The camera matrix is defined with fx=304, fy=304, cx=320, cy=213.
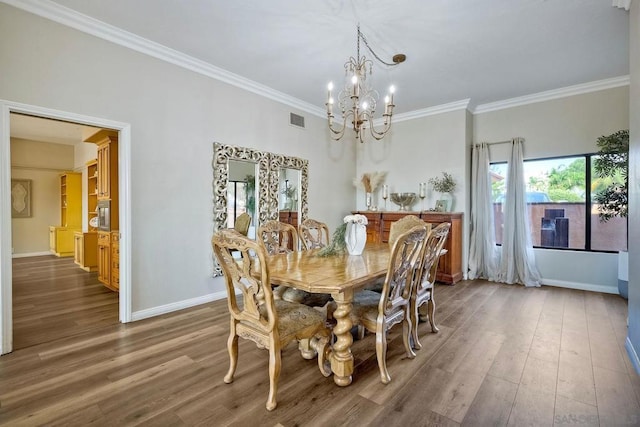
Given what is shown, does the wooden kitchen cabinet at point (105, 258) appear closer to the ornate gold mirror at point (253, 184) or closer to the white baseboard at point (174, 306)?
the white baseboard at point (174, 306)

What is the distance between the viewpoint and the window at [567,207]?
14.1 ft

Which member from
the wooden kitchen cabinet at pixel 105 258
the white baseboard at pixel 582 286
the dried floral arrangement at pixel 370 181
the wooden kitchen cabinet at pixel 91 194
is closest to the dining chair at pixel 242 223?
the wooden kitchen cabinet at pixel 105 258

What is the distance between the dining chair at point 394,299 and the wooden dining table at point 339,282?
140 millimetres

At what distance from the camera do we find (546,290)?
439 cm

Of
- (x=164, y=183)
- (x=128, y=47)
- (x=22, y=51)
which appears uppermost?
(x=128, y=47)

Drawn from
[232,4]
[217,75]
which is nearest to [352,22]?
[232,4]

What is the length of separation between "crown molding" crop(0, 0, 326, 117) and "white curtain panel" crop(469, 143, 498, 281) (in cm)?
339

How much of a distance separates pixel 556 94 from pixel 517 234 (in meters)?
2.16

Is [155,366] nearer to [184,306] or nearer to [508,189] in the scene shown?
[184,306]

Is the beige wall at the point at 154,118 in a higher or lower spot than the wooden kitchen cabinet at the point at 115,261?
higher

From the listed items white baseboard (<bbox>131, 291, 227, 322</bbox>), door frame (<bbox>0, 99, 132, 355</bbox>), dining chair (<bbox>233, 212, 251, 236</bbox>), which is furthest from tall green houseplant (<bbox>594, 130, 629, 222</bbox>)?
door frame (<bbox>0, 99, 132, 355</bbox>)

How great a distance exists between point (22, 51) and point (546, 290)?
6525 mm

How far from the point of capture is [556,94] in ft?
14.9

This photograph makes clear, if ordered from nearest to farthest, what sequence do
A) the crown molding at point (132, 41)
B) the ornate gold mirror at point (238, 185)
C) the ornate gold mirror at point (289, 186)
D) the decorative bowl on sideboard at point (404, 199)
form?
the crown molding at point (132, 41)
the ornate gold mirror at point (238, 185)
the ornate gold mirror at point (289, 186)
the decorative bowl on sideboard at point (404, 199)
